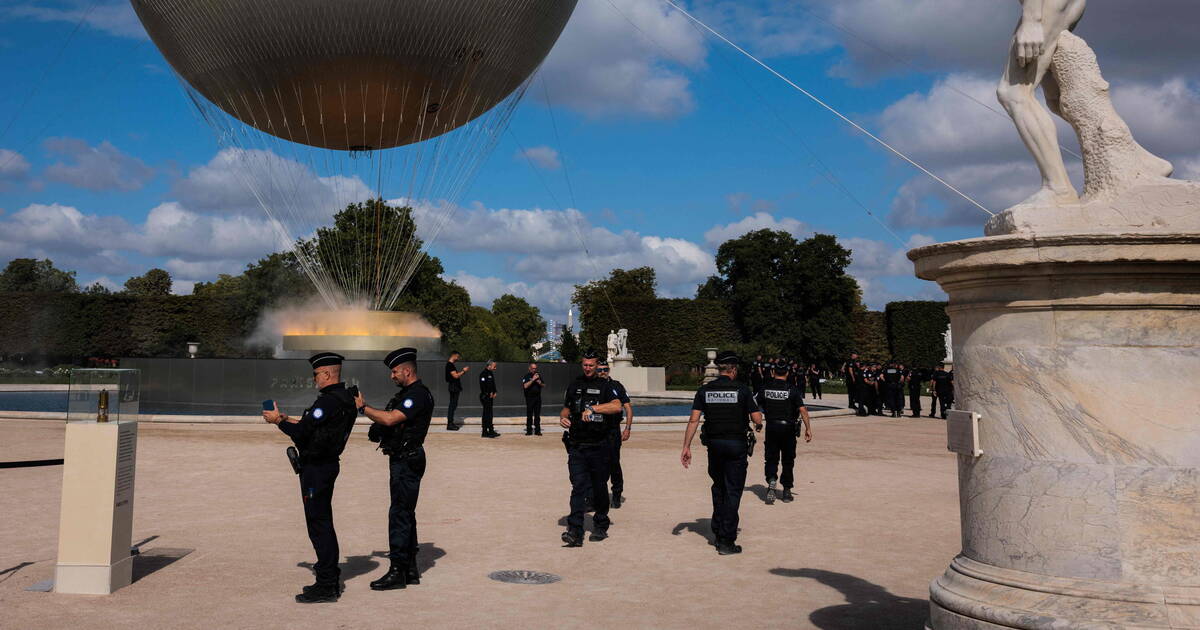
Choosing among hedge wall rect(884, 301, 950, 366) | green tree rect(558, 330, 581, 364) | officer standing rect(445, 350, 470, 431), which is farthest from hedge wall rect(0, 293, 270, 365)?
hedge wall rect(884, 301, 950, 366)

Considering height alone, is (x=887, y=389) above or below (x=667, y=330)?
below

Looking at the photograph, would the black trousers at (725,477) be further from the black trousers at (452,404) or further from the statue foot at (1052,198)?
the black trousers at (452,404)

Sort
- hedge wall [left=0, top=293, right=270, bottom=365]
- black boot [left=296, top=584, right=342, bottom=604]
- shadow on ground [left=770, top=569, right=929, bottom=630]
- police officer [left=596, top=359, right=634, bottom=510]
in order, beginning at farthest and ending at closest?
hedge wall [left=0, top=293, right=270, bottom=365]
police officer [left=596, top=359, right=634, bottom=510]
black boot [left=296, top=584, right=342, bottom=604]
shadow on ground [left=770, top=569, right=929, bottom=630]

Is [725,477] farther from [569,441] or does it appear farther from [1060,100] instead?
[1060,100]

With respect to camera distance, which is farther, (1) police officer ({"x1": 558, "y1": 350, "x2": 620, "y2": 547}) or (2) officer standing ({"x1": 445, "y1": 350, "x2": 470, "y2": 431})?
(2) officer standing ({"x1": 445, "y1": 350, "x2": 470, "y2": 431})

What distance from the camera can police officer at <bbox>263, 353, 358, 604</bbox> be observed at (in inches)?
250

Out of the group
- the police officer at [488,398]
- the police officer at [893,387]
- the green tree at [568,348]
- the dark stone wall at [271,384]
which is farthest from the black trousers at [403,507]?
the green tree at [568,348]

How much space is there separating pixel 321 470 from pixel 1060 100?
513 cm

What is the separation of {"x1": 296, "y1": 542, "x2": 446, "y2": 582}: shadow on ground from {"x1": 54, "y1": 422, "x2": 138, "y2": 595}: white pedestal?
1.41 meters

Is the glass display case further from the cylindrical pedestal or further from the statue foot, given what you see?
the statue foot

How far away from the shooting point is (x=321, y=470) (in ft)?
21.2

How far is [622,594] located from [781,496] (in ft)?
17.6

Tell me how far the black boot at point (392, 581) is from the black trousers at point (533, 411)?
1301 cm

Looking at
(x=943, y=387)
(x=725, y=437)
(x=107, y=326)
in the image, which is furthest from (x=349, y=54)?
(x=107, y=326)
